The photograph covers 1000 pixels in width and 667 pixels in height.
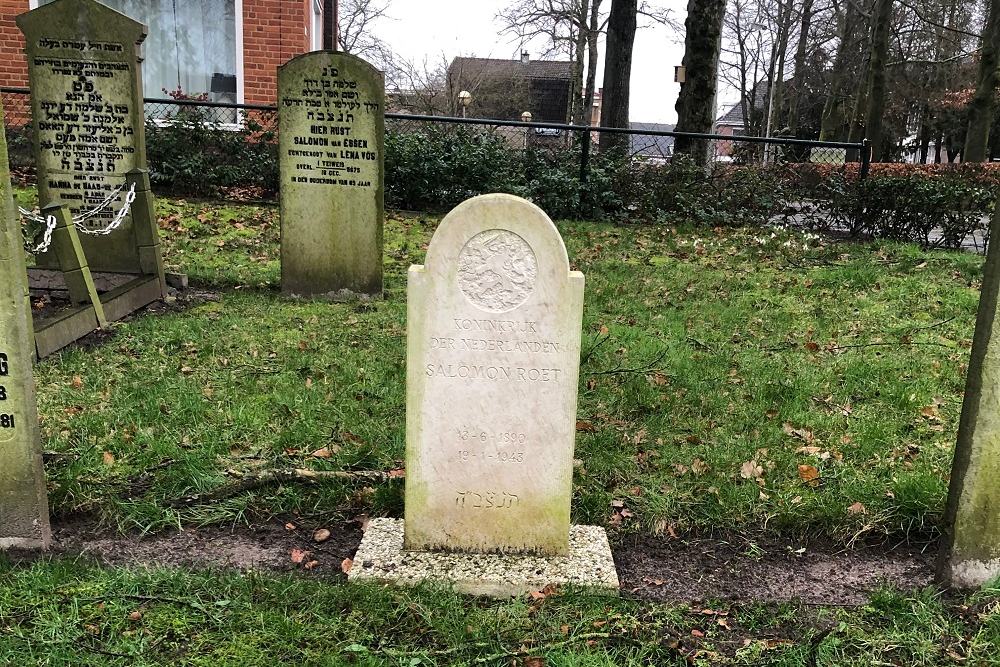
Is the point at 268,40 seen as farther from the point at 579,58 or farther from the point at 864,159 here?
the point at 579,58

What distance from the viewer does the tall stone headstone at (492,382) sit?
123 inches

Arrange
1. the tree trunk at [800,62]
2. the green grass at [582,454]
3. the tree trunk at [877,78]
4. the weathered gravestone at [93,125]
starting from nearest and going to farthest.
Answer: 1. the green grass at [582,454]
2. the weathered gravestone at [93,125]
3. the tree trunk at [877,78]
4. the tree trunk at [800,62]

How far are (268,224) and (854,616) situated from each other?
9365 millimetres

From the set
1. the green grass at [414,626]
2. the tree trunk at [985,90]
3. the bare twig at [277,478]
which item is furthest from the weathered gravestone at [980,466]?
the tree trunk at [985,90]

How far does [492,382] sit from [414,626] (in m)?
0.97

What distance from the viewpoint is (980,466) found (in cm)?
315

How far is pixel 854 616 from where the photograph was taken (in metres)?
3.07

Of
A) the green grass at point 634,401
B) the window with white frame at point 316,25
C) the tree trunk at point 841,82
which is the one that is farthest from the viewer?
the tree trunk at point 841,82

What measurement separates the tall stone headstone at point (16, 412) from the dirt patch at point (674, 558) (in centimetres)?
16

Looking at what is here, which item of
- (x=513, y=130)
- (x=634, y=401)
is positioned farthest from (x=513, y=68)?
(x=634, y=401)

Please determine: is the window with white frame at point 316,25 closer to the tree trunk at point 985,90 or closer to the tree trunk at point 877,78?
the tree trunk at point 877,78

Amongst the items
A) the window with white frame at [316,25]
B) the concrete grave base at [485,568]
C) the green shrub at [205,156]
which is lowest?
the concrete grave base at [485,568]

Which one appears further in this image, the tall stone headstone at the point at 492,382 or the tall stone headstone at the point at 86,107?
the tall stone headstone at the point at 86,107

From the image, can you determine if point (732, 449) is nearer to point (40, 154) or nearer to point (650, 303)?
point (650, 303)
